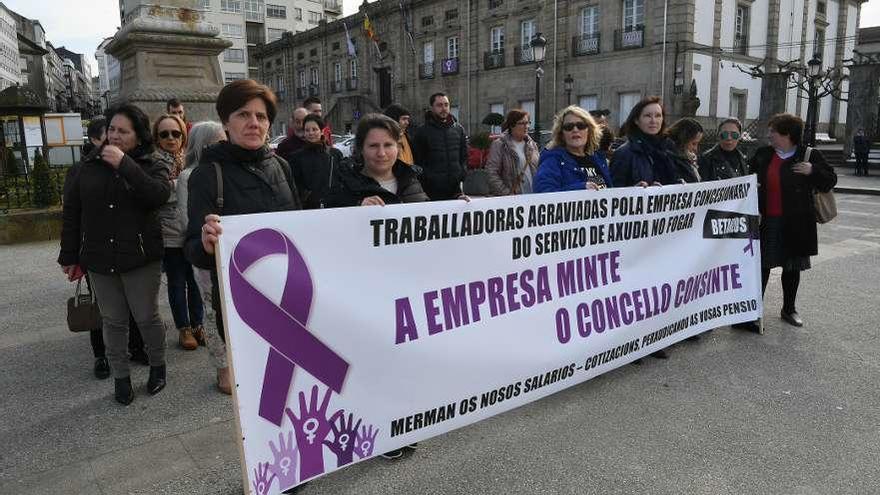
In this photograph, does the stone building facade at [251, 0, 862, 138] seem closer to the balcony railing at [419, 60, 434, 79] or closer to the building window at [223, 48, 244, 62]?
the balcony railing at [419, 60, 434, 79]

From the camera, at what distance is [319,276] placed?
251cm

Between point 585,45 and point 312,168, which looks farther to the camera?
point 585,45

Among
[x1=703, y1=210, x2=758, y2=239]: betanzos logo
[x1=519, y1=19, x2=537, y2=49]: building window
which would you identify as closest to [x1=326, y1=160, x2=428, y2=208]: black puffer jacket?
[x1=703, y1=210, x2=758, y2=239]: betanzos logo

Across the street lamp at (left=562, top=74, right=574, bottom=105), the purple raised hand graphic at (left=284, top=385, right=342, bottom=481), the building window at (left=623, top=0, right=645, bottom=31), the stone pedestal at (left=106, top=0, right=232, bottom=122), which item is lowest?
the purple raised hand graphic at (left=284, top=385, right=342, bottom=481)

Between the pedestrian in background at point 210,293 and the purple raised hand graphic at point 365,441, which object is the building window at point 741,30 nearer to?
the pedestrian in background at point 210,293

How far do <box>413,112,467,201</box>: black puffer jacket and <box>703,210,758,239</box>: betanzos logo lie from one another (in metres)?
2.65

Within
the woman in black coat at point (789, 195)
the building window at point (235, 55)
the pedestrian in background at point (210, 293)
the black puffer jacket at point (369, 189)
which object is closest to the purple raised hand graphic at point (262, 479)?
the black puffer jacket at point (369, 189)

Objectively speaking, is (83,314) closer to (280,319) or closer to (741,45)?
(280,319)

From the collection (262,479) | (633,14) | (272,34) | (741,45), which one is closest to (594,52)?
(633,14)

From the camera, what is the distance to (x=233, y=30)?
212 ft

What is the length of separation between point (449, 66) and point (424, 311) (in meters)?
38.6

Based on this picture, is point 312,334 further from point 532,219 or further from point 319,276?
point 532,219

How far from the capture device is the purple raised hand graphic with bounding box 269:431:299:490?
235 centimetres

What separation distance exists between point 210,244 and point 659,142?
359 centimetres
